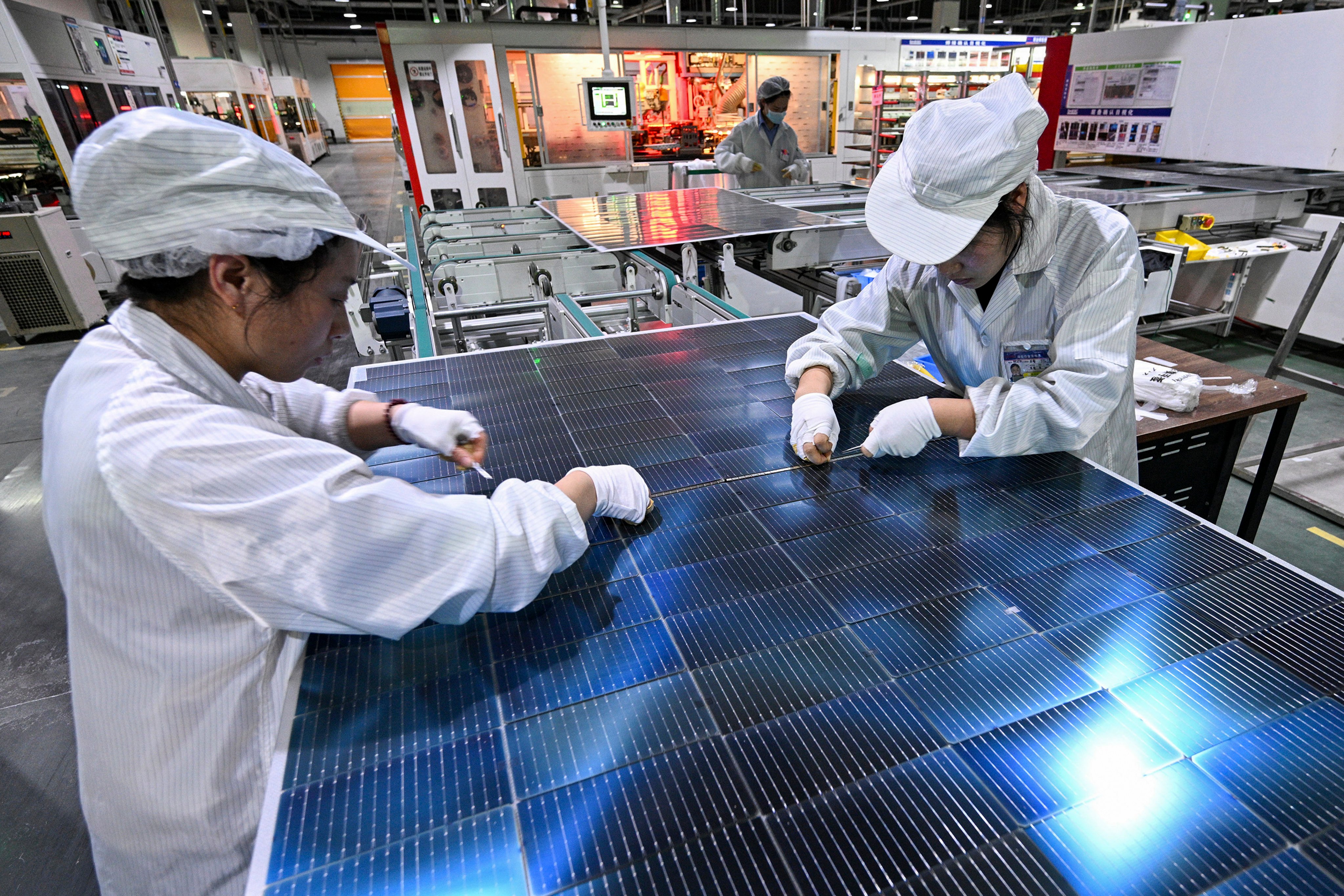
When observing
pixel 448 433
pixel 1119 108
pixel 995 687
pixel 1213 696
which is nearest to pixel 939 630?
pixel 995 687

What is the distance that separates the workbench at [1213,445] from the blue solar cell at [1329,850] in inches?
90.3

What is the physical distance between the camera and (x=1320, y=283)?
4.29 meters

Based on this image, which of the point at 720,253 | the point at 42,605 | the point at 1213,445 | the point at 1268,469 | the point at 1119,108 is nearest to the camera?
the point at 1213,445

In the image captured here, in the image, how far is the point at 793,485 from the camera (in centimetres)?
188

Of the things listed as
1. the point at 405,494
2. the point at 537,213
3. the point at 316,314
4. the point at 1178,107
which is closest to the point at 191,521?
the point at 405,494

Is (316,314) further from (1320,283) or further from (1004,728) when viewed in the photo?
(1320,283)

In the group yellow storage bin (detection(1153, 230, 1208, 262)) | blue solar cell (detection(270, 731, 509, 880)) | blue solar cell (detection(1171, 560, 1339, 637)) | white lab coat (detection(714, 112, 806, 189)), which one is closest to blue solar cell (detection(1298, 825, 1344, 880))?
blue solar cell (detection(1171, 560, 1339, 637))

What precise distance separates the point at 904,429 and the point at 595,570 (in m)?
0.98

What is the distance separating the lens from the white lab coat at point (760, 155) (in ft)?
27.1

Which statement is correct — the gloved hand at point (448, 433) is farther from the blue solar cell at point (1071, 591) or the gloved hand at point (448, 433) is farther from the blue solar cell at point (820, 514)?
the blue solar cell at point (1071, 591)

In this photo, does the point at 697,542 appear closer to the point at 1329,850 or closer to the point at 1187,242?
the point at 1329,850

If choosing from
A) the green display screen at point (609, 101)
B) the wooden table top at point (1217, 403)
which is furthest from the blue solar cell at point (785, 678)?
the green display screen at point (609, 101)

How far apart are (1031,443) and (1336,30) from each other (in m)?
5.60

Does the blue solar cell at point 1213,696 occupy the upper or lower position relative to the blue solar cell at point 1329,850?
upper
